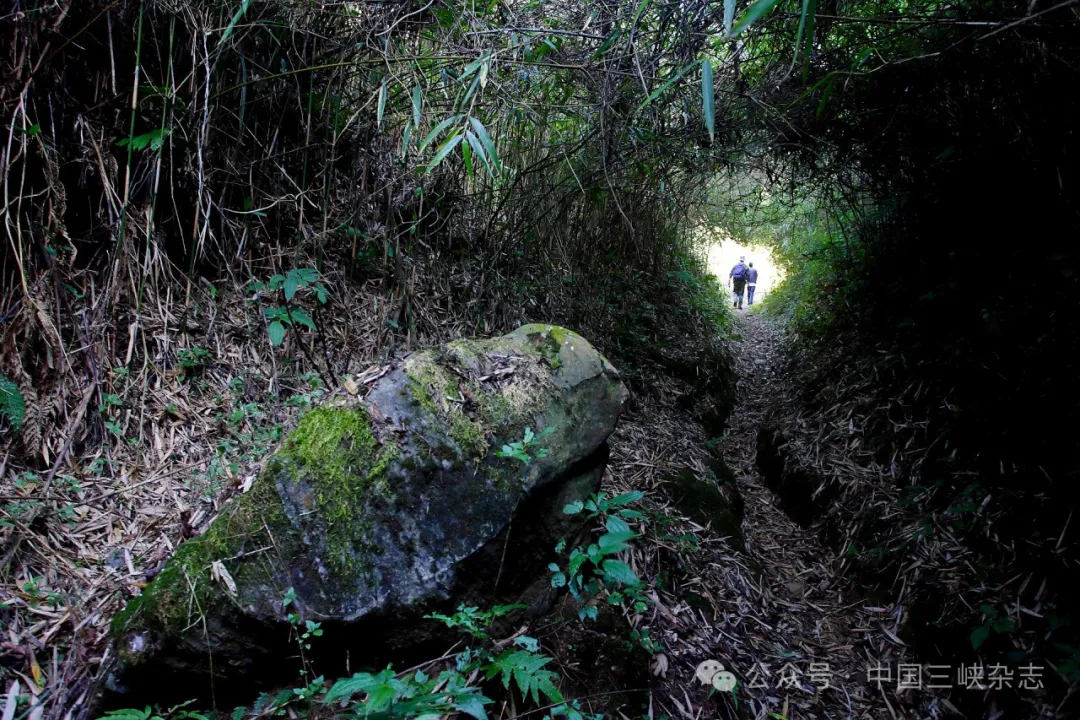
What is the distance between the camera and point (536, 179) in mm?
3500

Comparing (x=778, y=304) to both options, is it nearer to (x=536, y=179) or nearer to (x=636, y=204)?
(x=636, y=204)

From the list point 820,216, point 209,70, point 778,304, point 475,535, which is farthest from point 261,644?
point 778,304

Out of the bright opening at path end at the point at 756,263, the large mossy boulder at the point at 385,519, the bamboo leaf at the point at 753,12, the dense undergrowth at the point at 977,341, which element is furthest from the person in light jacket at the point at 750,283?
the bamboo leaf at the point at 753,12

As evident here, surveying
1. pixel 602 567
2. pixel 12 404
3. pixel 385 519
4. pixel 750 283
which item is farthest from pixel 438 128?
pixel 750 283

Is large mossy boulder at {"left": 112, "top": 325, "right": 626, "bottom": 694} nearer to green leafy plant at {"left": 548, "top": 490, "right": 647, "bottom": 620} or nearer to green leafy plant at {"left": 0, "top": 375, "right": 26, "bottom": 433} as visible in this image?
green leafy plant at {"left": 548, "top": 490, "right": 647, "bottom": 620}

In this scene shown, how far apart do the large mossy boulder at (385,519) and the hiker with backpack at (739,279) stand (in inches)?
346

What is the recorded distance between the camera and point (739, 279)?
985 cm

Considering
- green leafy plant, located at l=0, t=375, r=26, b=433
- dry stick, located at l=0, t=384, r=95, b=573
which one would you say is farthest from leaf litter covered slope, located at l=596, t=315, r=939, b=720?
green leafy plant, located at l=0, t=375, r=26, b=433

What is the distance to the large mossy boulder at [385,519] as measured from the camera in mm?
1354

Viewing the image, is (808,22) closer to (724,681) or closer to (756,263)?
(724,681)

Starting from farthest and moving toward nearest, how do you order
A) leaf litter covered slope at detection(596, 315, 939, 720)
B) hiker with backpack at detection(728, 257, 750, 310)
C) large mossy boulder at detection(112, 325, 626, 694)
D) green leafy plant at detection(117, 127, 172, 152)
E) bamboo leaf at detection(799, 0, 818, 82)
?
hiker with backpack at detection(728, 257, 750, 310)
green leafy plant at detection(117, 127, 172, 152)
leaf litter covered slope at detection(596, 315, 939, 720)
large mossy boulder at detection(112, 325, 626, 694)
bamboo leaf at detection(799, 0, 818, 82)

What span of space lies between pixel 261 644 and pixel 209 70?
7.89 ft

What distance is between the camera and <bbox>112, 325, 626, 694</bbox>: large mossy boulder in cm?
135

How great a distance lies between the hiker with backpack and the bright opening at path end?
39 centimetres
